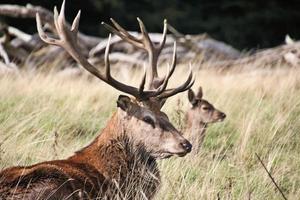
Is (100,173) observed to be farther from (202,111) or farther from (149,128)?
(202,111)

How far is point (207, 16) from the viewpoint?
2045cm

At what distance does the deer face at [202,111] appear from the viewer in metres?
6.98

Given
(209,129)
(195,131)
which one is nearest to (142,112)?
(195,131)

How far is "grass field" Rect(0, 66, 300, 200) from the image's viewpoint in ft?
15.6

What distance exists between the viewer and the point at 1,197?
3.75 meters

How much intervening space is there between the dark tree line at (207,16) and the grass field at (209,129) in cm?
841

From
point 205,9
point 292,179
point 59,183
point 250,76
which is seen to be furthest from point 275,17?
point 59,183

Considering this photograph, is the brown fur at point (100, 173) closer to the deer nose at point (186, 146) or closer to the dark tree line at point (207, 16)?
the deer nose at point (186, 146)

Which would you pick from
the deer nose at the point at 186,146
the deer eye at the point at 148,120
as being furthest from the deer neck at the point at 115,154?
the deer nose at the point at 186,146

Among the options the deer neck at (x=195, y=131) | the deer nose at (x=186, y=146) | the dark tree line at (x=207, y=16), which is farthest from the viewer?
the dark tree line at (x=207, y=16)

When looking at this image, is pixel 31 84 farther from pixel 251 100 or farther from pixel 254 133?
pixel 254 133

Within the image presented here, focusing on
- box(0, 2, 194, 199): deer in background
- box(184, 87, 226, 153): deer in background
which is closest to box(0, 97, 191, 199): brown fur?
box(0, 2, 194, 199): deer in background

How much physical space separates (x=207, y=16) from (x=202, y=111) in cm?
1349

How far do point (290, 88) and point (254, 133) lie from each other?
2.25 m
